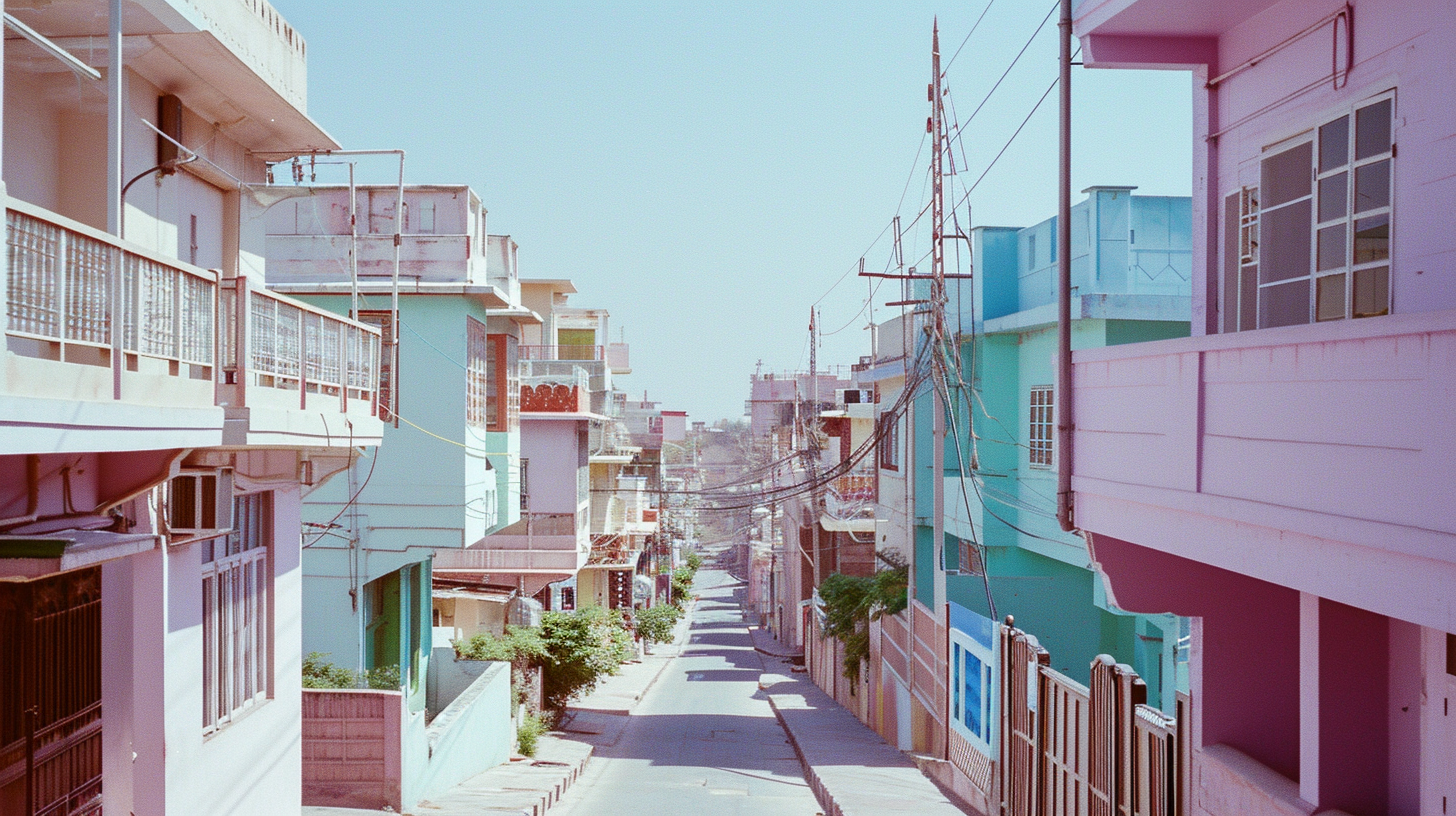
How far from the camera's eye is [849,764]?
18.7 meters

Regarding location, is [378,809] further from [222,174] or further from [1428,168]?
[1428,168]

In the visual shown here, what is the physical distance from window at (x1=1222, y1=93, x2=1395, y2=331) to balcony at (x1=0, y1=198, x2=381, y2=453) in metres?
6.25

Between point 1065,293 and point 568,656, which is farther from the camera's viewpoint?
point 568,656

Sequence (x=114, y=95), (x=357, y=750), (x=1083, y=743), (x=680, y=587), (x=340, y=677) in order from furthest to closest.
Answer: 1. (x=680, y=587)
2. (x=340, y=677)
3. (x=357, y=750)
4. (x=1083, y=743)
5. (x=114, y=95)

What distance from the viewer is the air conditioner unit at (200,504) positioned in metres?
8.15

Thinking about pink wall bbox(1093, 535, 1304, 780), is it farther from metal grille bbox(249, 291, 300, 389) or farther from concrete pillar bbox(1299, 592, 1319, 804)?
metal grille bbox(249, 291, 300, 389)

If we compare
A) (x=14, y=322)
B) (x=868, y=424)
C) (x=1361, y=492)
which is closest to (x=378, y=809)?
(x=14, y=322)

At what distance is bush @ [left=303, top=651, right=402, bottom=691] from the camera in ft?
46.4

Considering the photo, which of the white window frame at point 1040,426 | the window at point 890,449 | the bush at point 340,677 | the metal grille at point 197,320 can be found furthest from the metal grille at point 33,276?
the window at point 890,449

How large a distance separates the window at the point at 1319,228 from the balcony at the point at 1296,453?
946mm

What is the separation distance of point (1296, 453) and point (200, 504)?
7.35 metres

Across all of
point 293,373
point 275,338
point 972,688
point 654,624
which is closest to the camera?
point 275,338

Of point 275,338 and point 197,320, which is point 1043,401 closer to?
point 275,338

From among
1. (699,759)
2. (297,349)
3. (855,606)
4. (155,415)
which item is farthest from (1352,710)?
(855,606)
